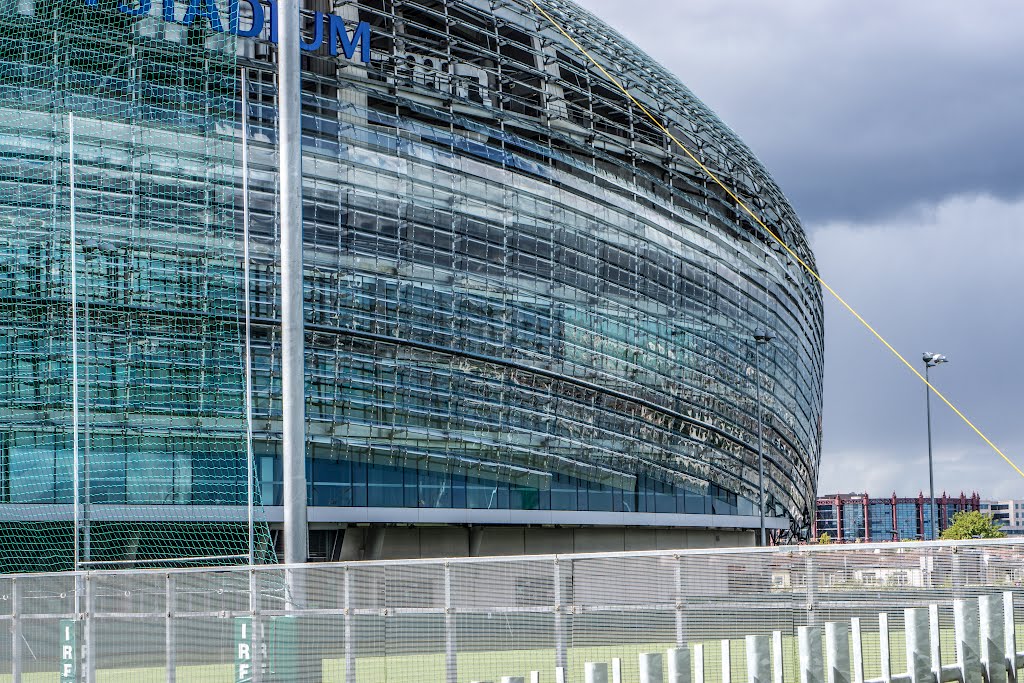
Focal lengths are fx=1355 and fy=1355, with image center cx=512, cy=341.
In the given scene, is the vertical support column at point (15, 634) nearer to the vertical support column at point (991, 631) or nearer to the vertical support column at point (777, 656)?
the vertical support column at point (777, 656)

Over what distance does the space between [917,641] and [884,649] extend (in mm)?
257

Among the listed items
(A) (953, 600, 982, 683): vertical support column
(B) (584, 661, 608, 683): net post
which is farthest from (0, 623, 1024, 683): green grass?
(B) (584, 661, 608, 683): net post

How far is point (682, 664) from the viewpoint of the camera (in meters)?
10.8

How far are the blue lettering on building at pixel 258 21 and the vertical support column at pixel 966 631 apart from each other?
1189 inches

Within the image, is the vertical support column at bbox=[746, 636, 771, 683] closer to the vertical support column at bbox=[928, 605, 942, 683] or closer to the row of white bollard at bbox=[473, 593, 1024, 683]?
the row of white bollard at bbox=[473, 593, 1024, 683]

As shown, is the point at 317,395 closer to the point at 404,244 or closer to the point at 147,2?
the point at 404,244

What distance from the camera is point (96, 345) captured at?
3619 cm

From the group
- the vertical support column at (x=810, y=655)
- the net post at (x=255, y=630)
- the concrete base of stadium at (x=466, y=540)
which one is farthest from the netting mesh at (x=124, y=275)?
the vertical support column at (x=810, y=655)

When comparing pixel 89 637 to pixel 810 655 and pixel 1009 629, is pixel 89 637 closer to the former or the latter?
pixel 810 655

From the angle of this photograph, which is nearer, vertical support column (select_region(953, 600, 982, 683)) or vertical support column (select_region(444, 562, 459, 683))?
vertical support column (select_region(953, 600, 982, 683))

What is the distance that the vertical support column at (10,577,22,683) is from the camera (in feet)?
54.0

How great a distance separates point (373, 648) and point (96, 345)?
25355mm

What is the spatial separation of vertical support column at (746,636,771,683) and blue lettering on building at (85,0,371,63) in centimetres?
2953

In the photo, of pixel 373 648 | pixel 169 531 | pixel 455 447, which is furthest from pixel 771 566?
pixel 455 447
